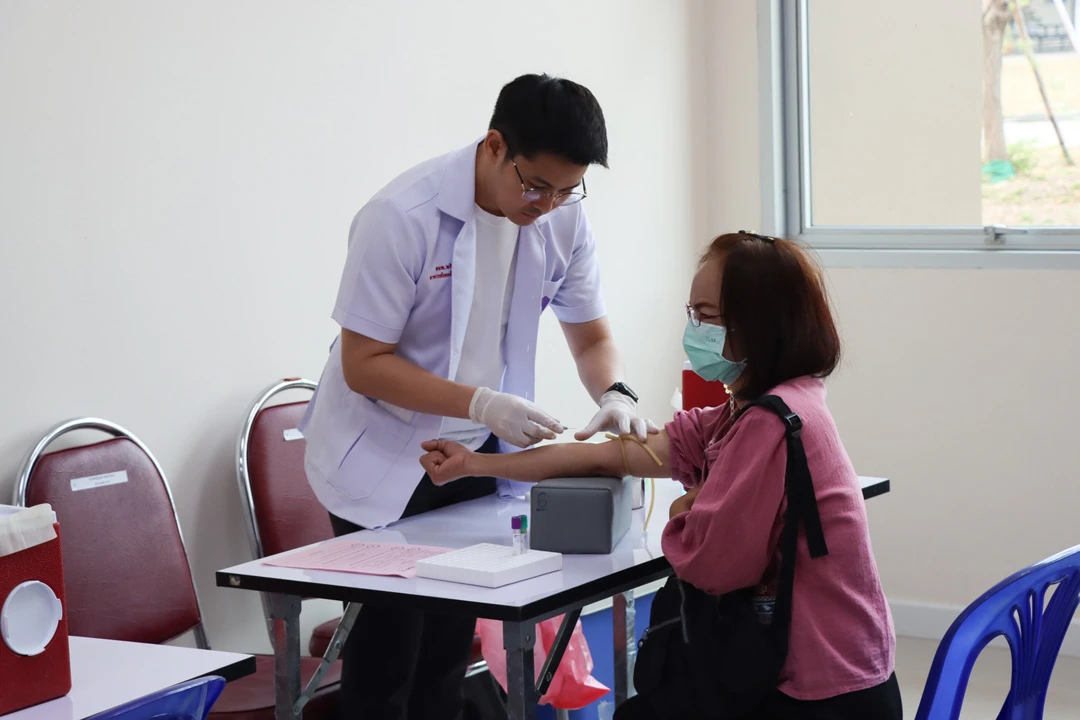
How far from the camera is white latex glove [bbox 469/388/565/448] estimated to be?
6.13ft

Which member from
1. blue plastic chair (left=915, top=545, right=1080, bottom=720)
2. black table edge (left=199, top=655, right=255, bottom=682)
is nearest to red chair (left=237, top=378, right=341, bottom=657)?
black table edge (left=199, top=655, right=255, bottom=682)

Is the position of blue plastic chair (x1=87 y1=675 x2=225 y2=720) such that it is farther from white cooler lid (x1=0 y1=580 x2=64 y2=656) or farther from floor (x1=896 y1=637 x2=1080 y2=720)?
floor (x1=896 y1=637 x2=1080 y2=720)

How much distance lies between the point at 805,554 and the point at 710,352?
33 centimetres

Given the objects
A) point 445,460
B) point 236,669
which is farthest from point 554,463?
point 236,669

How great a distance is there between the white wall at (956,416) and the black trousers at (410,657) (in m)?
1.96

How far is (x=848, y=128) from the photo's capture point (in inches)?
152

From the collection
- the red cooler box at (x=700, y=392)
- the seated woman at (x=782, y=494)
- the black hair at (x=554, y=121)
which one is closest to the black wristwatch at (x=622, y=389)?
the red cooler box at (x=700, y=392)

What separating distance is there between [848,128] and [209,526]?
95.8 inches

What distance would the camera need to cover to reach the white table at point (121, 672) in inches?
48.6

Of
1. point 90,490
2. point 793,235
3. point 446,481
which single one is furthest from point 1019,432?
point 90,490

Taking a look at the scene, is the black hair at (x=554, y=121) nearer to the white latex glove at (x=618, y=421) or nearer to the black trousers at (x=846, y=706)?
the white latex glove at (x=618, y=421)

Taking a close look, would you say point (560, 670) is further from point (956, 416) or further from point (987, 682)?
point (956, 416)

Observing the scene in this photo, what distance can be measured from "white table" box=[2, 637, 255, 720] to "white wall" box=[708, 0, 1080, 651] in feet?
8.71

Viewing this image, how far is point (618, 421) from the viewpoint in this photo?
198 cm
